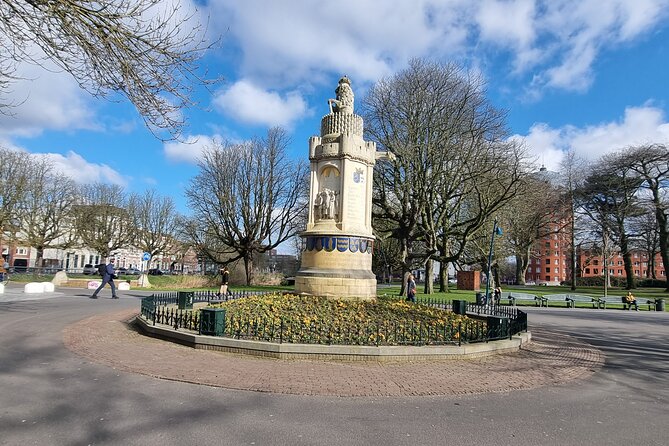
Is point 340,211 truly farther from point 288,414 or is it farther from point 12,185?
point 12,185

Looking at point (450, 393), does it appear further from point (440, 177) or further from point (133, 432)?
point (440, 177)

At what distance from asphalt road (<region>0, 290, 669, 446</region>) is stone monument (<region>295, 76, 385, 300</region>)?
7979mm

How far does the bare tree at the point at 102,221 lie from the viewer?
52562mm

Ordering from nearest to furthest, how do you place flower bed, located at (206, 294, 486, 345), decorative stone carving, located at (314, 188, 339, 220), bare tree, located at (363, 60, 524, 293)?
flower bed, located at (206, 294, 486, 345) < decorative stone carving, located at (314, 188, 339, 220) < bare tree, located at (363, 60, 524, 293)

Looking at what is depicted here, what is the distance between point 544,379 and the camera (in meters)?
8.25

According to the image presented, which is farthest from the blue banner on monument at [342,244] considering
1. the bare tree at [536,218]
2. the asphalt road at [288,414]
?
the bare tree at [536,218]

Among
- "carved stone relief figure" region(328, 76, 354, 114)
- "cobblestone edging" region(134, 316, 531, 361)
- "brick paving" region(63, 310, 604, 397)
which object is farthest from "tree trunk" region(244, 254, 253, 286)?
"cobblestone edging" region(134, 316, 531, 361)

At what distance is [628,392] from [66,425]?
28.3 ft

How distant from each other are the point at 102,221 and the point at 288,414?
57.0m

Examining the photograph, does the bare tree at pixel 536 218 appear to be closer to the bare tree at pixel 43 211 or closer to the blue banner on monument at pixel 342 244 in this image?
the blue banner on monument at pixel 342 244

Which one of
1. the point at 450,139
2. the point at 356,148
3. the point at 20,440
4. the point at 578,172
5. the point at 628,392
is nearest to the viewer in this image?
the point at 20,440

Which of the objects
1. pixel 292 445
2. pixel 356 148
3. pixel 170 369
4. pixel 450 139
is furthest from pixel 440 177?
pixel 292 445

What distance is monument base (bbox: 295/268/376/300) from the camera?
50.1 feet

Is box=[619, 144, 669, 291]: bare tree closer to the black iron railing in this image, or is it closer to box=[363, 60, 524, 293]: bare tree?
box=[363, 60, 524, 293]: bare tree
